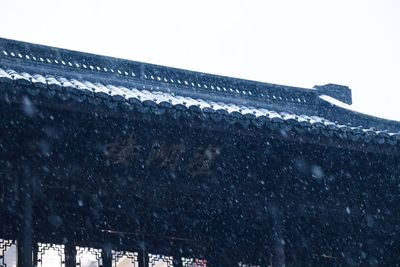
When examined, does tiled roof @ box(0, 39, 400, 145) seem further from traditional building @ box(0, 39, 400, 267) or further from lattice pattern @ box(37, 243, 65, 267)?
lattice pattern @ box(37, 243, 65, 267)

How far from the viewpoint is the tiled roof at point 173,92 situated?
23.3 feet

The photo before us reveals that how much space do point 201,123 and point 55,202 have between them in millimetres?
1910

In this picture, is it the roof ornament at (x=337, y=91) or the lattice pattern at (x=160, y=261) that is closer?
the lattice pattern at (x=160, y=261)

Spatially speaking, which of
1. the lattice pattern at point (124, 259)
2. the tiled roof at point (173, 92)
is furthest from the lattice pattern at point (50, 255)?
the tiled roof at point (173, 92)

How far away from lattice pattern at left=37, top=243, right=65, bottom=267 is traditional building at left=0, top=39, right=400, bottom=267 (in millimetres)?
15

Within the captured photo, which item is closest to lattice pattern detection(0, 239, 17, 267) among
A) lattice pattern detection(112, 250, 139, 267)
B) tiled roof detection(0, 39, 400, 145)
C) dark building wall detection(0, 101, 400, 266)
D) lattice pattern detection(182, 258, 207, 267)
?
dark building wall detection(0, 101, 400, 266)

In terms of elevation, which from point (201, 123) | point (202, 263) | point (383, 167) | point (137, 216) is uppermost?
point (201, 123)

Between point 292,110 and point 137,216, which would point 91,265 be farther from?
point 292,110

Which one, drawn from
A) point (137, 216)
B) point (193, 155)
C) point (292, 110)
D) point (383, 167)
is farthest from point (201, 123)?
point (292, 110)

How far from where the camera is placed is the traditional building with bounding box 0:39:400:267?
7.43m

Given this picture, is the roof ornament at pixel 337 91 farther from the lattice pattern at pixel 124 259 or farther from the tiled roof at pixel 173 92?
the lattice pattern at pixel 124 259

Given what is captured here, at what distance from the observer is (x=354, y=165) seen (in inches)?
355

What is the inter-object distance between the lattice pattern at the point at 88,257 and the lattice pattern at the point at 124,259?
174 millimetres

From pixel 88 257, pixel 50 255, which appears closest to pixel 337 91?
pixel 88 257
